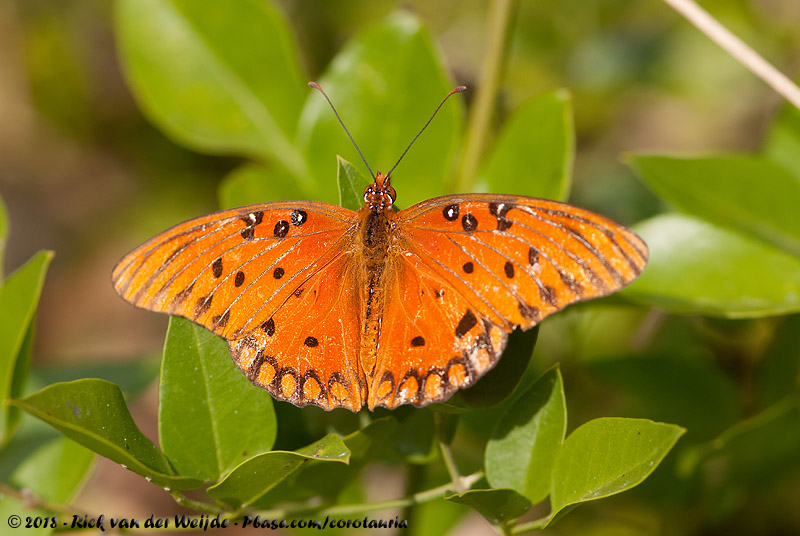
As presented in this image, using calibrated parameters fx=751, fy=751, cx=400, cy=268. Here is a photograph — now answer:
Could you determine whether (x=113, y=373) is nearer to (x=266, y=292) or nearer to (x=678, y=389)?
(x=266, y=292)

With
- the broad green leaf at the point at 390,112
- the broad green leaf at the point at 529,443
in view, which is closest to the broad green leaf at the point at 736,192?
the broad green leaf at the point at 390,112

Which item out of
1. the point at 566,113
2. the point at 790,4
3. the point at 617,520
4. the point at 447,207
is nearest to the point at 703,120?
the point at 790,4

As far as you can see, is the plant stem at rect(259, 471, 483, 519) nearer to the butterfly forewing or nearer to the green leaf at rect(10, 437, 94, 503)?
the butterfly forewing

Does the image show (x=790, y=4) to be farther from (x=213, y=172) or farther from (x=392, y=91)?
(x=213, y=172)

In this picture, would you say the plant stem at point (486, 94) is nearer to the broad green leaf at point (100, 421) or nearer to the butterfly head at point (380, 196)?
the butterfly head at point (380, 196)

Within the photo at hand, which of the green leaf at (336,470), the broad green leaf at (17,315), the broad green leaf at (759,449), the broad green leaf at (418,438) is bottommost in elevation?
the green leaf at (336,470)
